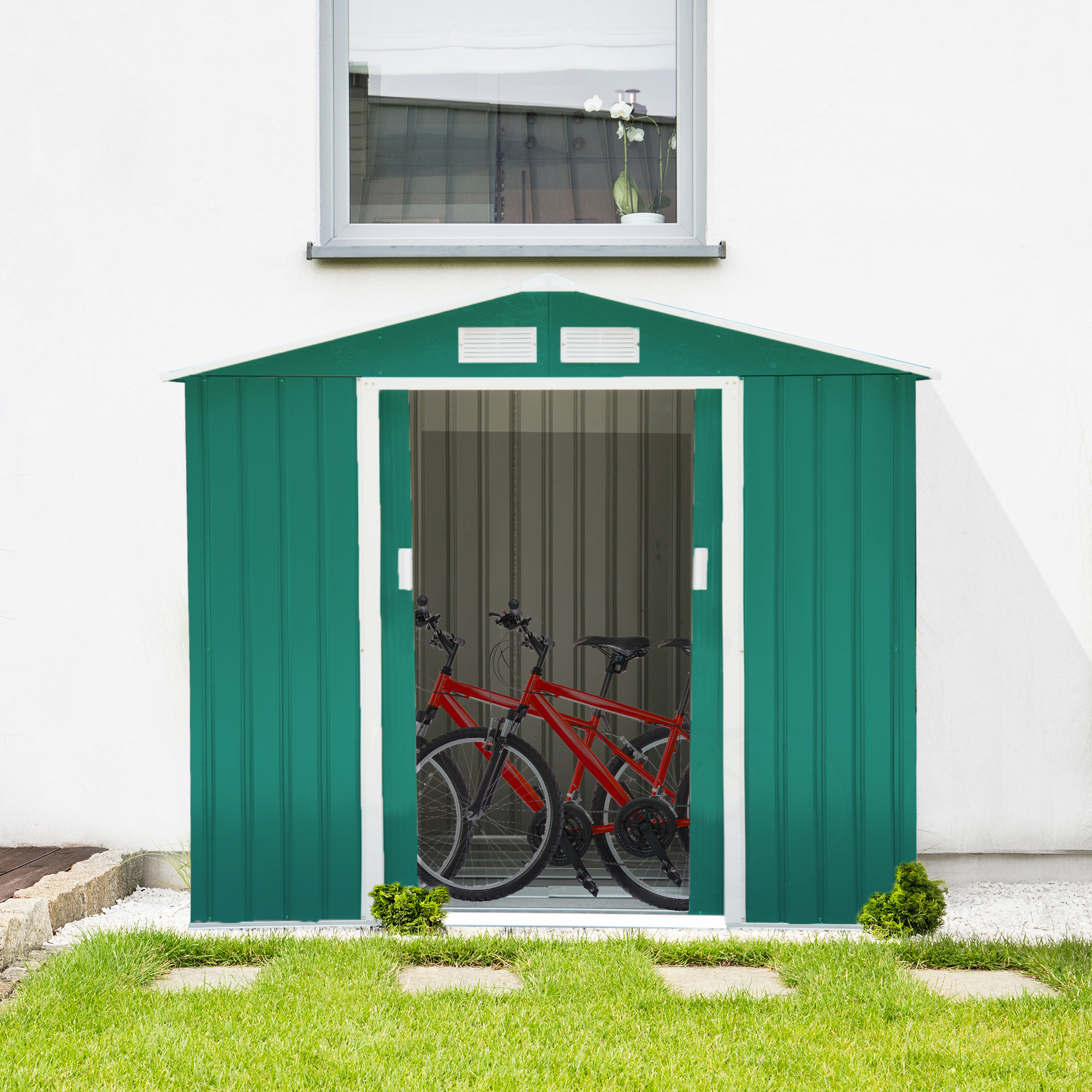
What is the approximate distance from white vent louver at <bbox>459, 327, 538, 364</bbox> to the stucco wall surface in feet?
3.03

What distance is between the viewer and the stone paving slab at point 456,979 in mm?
3062

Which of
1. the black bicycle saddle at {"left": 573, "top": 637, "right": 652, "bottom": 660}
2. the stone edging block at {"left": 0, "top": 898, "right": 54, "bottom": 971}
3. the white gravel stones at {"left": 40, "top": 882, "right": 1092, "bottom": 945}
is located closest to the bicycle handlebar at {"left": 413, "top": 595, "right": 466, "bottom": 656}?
the black bicycle saddle at {"left": 573, "top": 637, "right": 652, "bottom": 660}

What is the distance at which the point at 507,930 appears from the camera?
3.56m

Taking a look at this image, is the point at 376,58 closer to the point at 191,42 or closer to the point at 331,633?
the point at 191,42

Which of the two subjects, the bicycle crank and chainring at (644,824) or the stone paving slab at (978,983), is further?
the bicycle crank and chainring at (644,824)

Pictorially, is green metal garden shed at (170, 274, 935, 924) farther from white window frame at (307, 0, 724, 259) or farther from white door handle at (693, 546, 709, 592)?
white window frame at (307, 0, 724, 259)

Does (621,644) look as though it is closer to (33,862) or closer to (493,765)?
(493,765)

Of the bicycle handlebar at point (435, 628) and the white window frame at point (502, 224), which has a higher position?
the white window frame at point (502, 224)

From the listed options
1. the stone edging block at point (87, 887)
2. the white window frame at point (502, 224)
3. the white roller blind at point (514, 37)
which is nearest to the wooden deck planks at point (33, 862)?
the stone edging block at point (87, 887)

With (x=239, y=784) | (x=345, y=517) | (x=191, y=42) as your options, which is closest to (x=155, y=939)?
(x=239, y=784)

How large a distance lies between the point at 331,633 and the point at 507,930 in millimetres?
1141

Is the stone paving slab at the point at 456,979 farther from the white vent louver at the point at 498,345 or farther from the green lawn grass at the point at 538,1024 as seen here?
the white vent louver at the point at 498,345

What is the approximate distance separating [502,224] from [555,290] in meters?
1.23

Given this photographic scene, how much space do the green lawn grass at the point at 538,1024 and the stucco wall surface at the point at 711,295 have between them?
4.24 ft
